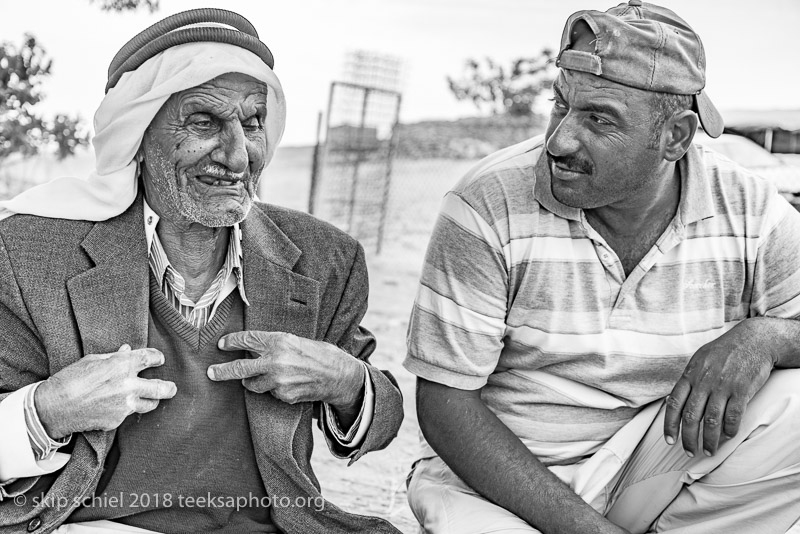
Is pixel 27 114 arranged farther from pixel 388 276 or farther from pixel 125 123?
pixel 388 276

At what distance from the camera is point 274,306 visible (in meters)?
2.44

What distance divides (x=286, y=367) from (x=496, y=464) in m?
0.67

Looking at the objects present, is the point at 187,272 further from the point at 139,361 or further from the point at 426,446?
the point at 426,446

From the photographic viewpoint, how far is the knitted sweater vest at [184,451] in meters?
2.28

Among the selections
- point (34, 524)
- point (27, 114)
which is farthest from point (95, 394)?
point (27, 114)

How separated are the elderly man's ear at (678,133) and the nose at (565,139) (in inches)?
10.7

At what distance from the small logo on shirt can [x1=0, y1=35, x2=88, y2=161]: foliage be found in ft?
12.5

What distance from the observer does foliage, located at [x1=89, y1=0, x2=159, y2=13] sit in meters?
5.32

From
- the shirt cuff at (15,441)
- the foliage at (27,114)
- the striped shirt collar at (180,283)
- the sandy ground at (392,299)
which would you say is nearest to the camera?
the shirt cuff at (15,441)

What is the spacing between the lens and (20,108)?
5211mm

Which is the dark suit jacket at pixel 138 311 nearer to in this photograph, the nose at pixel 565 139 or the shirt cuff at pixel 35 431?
the shirt cuff at pixel 35 431

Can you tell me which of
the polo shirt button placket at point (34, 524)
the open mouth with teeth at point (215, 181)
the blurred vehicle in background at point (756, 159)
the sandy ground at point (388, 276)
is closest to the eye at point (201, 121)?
the open mouth with teeth at point (215, 181)

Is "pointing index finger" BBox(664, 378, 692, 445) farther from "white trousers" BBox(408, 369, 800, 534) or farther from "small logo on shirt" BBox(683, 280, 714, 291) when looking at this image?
"small logo on shirt" BBox(683, 280, 714, 291)

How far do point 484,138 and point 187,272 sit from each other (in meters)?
13.6
